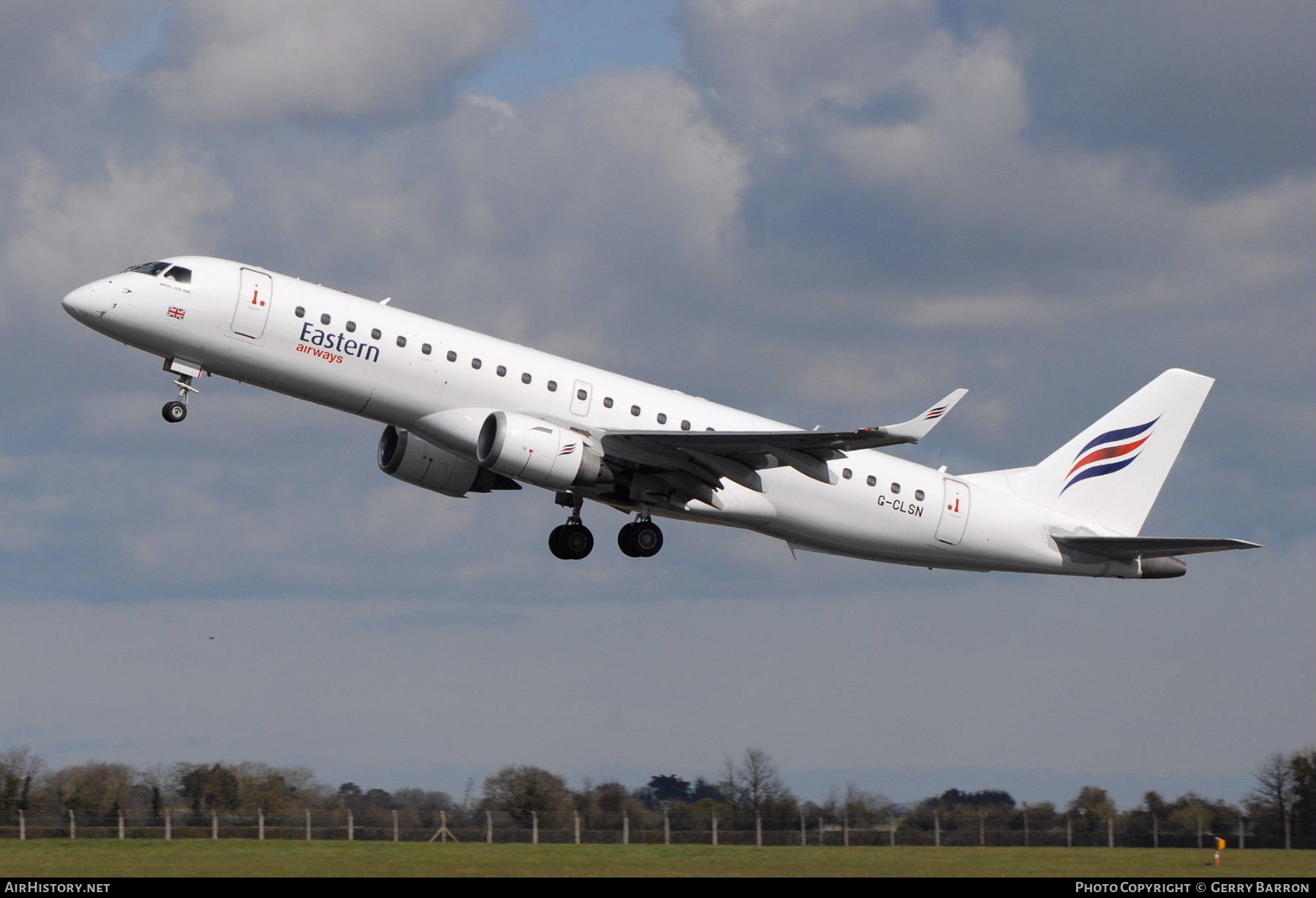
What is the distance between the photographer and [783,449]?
40969mm

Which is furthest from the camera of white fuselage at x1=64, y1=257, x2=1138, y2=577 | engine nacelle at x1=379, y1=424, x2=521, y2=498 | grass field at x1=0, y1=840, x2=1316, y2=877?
engine nacelle at x1=379, y1=424, x2=521, y2=498

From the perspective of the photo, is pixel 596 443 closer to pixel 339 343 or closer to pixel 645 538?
pixel 645 538

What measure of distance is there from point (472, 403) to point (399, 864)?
12940 mm

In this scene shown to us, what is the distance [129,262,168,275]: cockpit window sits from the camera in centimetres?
3934

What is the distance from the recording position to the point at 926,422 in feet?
121

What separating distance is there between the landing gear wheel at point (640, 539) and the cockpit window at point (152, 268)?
13.4 meters

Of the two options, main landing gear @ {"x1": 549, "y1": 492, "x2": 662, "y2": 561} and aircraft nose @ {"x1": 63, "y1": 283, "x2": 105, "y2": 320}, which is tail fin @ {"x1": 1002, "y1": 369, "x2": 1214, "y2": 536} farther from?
aircraft nose @ {"x1": 63, "y1": 283, "x2": 105, "y2": 320}

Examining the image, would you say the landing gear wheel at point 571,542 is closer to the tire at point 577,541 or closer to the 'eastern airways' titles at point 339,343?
the tire at point 577,541

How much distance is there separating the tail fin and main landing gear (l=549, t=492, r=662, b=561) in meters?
11.5

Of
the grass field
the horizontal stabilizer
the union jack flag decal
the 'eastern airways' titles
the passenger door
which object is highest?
the passenger door

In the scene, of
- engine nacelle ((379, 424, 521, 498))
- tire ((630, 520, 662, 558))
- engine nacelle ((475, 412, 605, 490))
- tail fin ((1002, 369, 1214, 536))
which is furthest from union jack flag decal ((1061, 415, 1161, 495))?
engine nacelle ((379, 424, 521, 498))

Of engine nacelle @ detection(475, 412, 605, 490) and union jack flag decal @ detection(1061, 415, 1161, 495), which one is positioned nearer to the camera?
engine nacelle @ detection(475, 412, 605, 490)

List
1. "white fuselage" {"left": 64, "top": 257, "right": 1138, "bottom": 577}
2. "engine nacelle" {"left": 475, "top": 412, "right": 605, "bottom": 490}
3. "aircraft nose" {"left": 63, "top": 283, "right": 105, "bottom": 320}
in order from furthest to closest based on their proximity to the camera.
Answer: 1. "engine nacelle" {"left": 475, "top": 412, "right": 605, "bottom": 490}
2. "white fuselage" {"left": 64, "top": 257, "right": 1138, "bottom": 577}
3. "aircraft nose" {"left": 63, "top": 283, "right": 105, "bottom": 320}

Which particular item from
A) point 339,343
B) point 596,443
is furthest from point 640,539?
point 339,343
